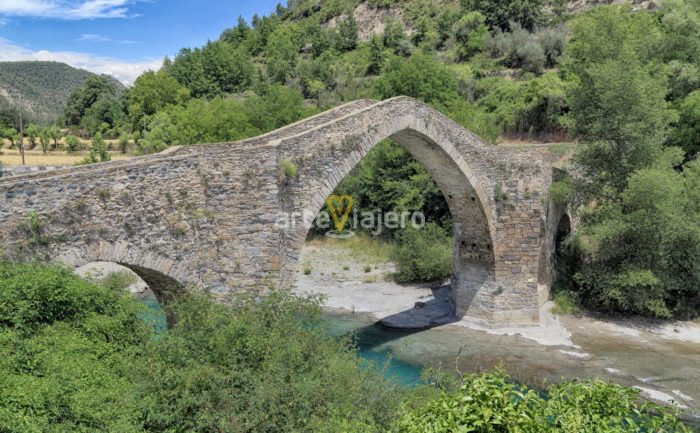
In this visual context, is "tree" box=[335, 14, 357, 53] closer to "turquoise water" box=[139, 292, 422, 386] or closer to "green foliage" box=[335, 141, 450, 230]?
"green foliage" box=[335, 141, 450, 230]

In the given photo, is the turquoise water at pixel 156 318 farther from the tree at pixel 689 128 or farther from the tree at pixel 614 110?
the tree at pixel 689 128

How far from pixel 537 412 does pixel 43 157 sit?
38151 millimetres

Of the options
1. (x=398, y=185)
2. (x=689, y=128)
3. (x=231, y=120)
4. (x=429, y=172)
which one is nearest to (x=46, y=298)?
(x=429, y=172)

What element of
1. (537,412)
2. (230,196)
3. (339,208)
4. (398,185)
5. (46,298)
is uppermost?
(398,185)

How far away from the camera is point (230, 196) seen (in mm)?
9125

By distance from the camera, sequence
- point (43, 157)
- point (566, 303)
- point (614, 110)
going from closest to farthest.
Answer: point (614, 110) < point (566, 303) < point (43, 157)

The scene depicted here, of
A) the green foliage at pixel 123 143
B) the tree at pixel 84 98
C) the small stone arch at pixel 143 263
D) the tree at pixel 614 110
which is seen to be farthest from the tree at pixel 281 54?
the small stone arch at pixel 143 263

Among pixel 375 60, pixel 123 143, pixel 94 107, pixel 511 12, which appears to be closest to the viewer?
pixel 123 143

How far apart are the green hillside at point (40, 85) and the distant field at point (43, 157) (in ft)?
92.3

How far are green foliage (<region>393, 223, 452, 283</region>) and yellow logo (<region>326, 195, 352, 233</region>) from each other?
18.6 ft

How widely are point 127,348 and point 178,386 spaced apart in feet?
3.13

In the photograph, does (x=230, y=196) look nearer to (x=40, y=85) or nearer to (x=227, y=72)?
(x=227, y=72)

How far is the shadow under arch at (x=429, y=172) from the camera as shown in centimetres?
998

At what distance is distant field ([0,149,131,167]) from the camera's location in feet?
103
